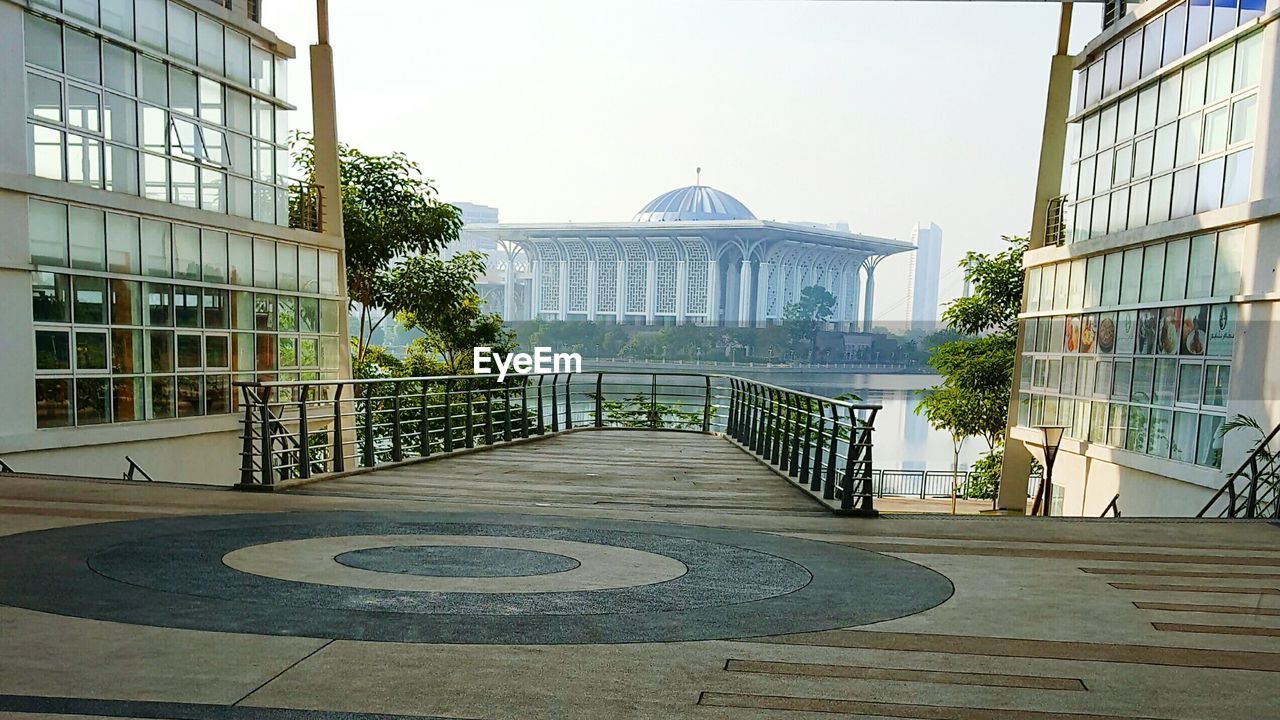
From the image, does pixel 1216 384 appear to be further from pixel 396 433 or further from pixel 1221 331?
pixel 396 433

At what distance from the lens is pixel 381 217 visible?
25.0 metres

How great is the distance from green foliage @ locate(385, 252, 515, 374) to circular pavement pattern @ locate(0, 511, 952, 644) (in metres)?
18.1

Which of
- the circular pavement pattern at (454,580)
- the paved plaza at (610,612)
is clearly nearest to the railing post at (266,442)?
the paved plaza at (610,612)

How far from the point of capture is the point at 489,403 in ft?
49.9

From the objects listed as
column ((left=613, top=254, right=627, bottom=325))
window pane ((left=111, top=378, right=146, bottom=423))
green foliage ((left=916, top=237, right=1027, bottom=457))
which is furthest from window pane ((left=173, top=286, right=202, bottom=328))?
column ((left=613, top=254, right=627, bottom=325))

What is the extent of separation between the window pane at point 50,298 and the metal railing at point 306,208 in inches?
275

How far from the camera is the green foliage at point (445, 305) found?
25453 millimetres

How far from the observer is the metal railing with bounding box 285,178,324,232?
21.7 m

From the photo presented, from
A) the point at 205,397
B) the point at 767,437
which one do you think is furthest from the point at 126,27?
the point at 767,437

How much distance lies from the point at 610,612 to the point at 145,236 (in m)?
13.5

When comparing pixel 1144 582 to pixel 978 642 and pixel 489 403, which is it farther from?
pixel 489 403

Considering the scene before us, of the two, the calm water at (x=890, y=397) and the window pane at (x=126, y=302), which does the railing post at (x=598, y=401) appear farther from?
the calm water at (x=890, y=397)

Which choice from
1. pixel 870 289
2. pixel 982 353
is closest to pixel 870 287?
pixel 870 289

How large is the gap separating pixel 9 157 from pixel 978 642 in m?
13.0
